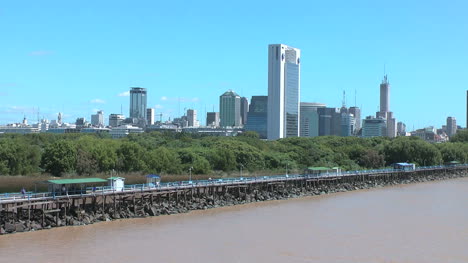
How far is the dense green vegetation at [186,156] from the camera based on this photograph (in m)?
88.1

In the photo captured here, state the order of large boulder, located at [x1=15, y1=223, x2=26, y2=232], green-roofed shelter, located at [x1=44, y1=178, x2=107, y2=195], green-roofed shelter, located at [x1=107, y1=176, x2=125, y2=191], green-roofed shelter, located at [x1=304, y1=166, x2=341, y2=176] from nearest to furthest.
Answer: large boulder, located at [x1=15, y1=223, x2=26, y2=232], green-roofed shelter, located at [x1=44, y1=178, x2=107, y2=195], green-roofed shelter, located at [x1=107, y1=176, x2=125, y2=191], green-roofed shelter, located at [x1=304, y1=166, x2=341, y2=176]

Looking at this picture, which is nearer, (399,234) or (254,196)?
(399,234)

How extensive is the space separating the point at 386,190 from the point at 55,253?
61531mm

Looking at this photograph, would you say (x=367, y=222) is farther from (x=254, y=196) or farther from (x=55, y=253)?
(x=55, y=253)

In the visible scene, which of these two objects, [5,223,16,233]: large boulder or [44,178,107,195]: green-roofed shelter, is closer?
[5,223,16,233]: large boulder

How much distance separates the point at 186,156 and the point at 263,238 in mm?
63471

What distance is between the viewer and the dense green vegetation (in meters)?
88.1

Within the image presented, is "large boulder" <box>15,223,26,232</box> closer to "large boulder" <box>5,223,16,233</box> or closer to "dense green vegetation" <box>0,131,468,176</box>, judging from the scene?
"large boulder" <box>5,223,16,233</box>

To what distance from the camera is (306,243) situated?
4025 centimetres

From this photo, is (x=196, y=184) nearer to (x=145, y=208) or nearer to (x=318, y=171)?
(x=145, y=208)

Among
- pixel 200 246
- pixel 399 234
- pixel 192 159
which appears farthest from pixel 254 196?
pixel 192 159

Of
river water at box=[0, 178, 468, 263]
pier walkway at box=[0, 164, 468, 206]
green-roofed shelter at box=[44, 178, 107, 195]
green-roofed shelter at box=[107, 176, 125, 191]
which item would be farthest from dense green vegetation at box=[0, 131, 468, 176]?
green-roofed shelter at box=[44, 178, 107, 195]

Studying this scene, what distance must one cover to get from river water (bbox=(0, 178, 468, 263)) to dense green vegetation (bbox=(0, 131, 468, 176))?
38560mm

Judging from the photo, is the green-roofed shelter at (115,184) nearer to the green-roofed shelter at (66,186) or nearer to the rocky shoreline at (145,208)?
the rocky shoreline at (145,208)
